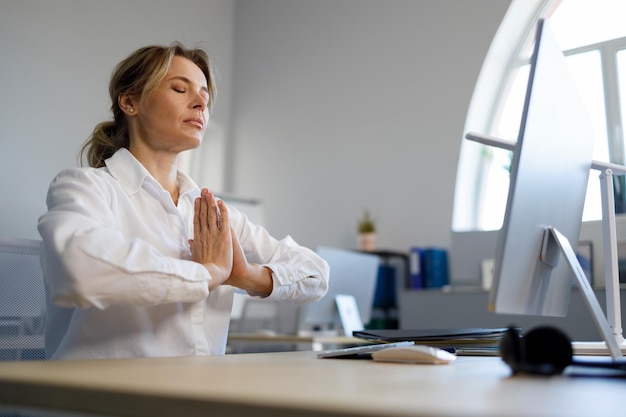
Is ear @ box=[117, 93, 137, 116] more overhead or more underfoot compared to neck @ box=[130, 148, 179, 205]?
more overhead

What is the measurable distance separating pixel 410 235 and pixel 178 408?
486 centimetres

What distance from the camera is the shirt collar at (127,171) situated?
165 cm

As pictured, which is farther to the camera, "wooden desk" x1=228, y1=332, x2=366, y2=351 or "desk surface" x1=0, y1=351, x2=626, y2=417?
"wooden desk" x1=228, y1=332, x2=366, y2=351

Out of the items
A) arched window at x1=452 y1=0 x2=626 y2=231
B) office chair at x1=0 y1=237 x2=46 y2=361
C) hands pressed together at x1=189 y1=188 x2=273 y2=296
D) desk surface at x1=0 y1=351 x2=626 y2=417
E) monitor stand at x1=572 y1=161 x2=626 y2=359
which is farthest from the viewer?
arched window at x1=452 y1=0 x2=626 y2=231

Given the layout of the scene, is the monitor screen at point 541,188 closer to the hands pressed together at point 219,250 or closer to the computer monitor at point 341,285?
the hands pressed together at point 219,250

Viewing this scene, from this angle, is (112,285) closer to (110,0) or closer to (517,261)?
(517,261)

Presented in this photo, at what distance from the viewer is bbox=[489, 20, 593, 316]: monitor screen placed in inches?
38.0

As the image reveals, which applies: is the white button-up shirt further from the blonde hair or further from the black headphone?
the black headphone

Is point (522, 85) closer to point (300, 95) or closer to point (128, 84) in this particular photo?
point (300, 95)

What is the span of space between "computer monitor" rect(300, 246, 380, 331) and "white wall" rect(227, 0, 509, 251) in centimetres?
139

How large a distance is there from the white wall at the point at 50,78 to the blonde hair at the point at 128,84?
165cm

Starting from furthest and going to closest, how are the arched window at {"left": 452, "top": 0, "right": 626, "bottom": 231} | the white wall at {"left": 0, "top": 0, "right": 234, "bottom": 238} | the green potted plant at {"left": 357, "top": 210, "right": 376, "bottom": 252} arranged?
1. the green potted plant at {"left": 357, "top": 210, "right": 376, "bottom": 252}
2. the arched window at {"left": 452, "top": 0, "right": 626, "bottom": 231}
3. the white wall at {"left": 0, "top": 0, "right": 234, "bottom": 238}

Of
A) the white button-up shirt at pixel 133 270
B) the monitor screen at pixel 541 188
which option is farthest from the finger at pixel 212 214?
the monitor screen at pixel 541 188

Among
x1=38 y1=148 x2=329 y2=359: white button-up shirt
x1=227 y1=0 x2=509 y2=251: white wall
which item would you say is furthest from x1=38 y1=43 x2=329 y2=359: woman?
x1=227 y1=0 x2=509 y2=251: white wall
